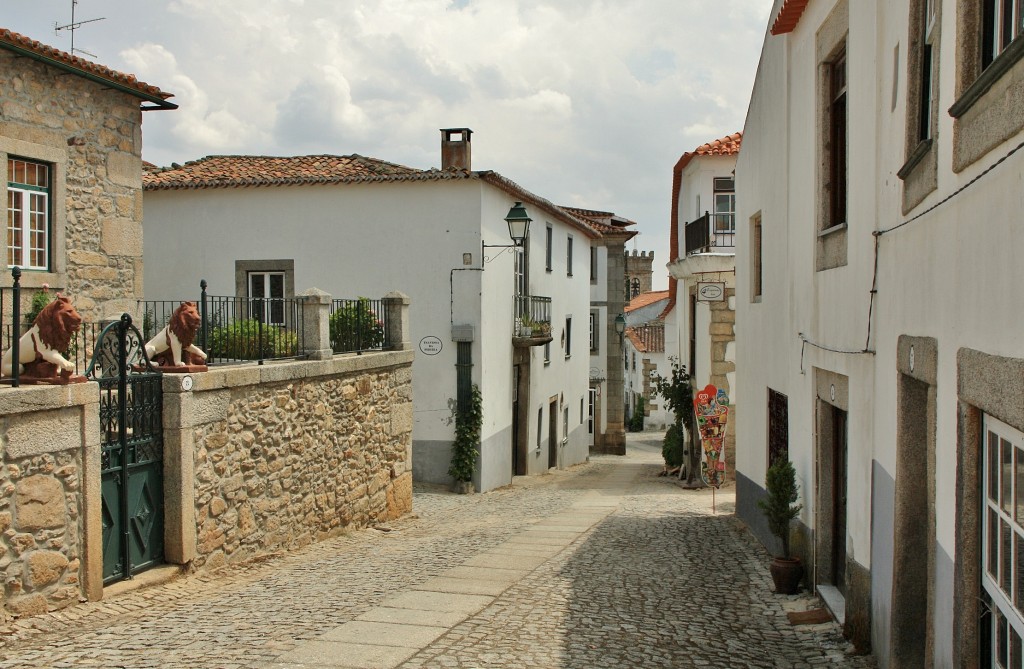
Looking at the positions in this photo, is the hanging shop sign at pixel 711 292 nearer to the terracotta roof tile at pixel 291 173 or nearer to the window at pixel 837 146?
the terracotta roof tile at pixel 291 173

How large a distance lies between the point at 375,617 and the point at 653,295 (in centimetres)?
5394

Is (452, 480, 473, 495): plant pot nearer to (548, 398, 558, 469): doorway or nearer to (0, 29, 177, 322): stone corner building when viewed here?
(0, 29, 177, 322): stone corner building

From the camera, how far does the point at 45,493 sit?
284 inches

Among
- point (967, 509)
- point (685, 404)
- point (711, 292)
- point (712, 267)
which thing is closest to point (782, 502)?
point (967, 509)

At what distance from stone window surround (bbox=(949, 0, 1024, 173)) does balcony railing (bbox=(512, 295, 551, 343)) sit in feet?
55.2

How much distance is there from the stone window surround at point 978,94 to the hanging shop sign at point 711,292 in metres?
12.8

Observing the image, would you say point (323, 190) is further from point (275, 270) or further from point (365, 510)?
point (365, 510)

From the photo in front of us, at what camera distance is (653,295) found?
60.4 m

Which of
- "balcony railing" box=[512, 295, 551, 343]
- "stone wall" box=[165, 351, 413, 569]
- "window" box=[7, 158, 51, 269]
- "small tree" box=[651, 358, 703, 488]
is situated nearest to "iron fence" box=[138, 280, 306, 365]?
"stone wall" box=[165, 351, 413, 569]

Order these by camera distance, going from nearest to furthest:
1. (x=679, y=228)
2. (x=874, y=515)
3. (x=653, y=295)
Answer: (x=874, y=515) < (x=679, y=228) < (x=653, y=295)

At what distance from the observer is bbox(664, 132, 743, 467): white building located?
17656 mm

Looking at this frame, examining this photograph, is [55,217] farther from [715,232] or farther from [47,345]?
[715,232]

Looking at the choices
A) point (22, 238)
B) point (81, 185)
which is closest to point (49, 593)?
point (22, 238)

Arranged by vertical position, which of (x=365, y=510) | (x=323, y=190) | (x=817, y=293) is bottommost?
(x=365, y=510)
